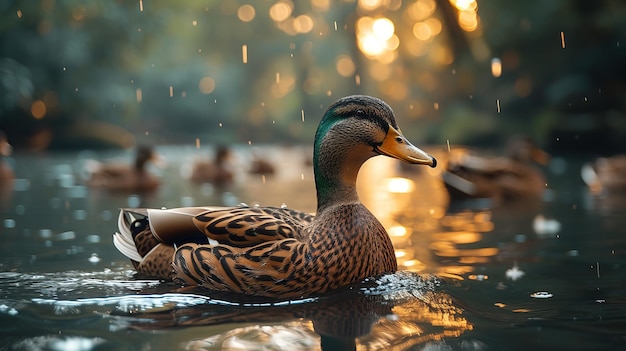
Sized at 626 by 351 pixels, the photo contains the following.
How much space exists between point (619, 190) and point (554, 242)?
5.73 m

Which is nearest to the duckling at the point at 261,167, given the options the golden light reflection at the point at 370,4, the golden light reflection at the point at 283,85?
the golden light reflection at the point at 370,4

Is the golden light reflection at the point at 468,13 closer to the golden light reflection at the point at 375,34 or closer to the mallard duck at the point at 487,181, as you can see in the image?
the golden light reflection at the point at 375,34

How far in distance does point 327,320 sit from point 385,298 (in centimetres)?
59

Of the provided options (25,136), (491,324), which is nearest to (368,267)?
(491,324)

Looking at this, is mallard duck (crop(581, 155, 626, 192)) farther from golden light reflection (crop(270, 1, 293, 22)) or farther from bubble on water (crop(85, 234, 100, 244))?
golden light reflection (crop(270, 1, 293, 22))

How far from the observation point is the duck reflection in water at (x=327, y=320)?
135 inches

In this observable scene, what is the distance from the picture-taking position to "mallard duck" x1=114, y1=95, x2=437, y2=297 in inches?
165

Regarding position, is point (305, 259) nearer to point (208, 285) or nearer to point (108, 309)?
point (208, 285)

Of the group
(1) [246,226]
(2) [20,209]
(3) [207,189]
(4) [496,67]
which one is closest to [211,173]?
(3) [207,189]

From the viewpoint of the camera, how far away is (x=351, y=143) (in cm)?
455

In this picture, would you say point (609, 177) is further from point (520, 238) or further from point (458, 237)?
point (458, 237)

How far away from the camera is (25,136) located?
91.9ft

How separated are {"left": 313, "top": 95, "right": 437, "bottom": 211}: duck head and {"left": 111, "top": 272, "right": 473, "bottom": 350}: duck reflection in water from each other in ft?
2.12

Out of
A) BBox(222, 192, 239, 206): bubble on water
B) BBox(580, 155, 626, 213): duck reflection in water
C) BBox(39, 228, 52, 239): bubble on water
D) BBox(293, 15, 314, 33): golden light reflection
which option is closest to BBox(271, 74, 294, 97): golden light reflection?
BBox(293, 15, 314, 33): golden light reflection
